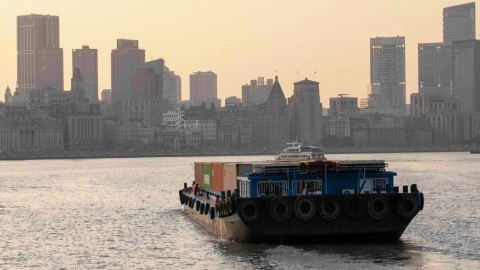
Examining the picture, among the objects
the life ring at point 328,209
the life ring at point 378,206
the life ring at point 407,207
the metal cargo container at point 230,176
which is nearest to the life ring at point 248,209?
the life ring at point 328,209

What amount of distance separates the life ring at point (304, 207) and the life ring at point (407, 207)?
3712 millimetres

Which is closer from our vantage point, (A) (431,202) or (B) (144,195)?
(A) (431,202)

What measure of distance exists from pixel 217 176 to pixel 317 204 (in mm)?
14603

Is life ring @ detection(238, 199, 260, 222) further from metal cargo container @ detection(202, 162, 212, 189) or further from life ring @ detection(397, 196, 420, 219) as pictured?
metal cargo container @ detection(202, 162, 212, 189)

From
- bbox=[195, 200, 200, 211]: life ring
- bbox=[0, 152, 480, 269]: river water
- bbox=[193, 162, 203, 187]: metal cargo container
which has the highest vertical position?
bbox=[193, 162, 203, 187]: metal cargo container

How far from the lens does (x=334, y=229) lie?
171 feet

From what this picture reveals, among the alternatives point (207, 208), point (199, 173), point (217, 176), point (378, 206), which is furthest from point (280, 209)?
point (199, 173)

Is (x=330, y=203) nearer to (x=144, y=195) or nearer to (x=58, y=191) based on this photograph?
(x=144, y=195)

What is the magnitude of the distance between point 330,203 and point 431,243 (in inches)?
268

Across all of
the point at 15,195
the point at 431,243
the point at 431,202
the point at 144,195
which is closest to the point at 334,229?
the point at 431,243

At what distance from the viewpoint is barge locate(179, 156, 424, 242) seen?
51.6 metres

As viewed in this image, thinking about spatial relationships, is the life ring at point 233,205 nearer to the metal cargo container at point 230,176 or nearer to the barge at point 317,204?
the barge at point 317,204

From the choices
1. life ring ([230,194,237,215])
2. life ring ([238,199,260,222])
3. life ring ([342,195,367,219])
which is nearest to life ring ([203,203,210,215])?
life ring ([230,194,237,215])

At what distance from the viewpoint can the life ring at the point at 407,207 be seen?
52344 millimetres
